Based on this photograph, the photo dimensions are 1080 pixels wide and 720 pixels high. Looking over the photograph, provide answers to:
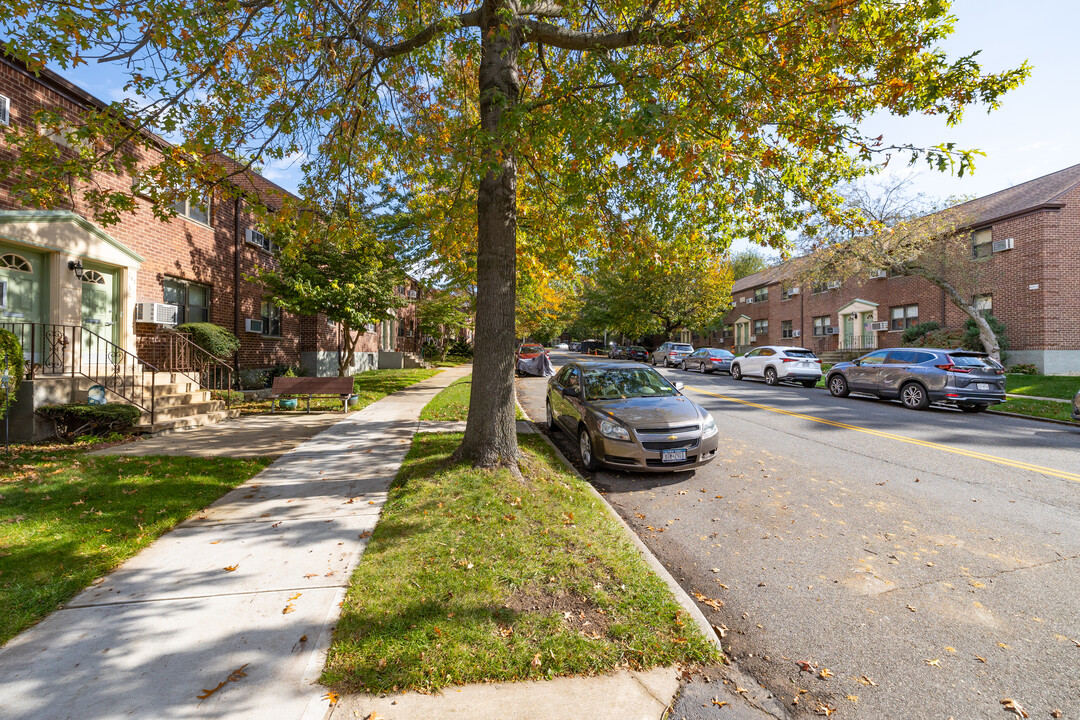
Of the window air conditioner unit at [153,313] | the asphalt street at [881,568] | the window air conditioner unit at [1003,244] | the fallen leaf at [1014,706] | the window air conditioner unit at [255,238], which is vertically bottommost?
the fallen leaf at [1014,706]

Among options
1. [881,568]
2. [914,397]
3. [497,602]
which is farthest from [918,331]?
[497,602]

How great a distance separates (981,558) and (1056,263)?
22488mm

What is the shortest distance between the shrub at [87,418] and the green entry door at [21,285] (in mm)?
1634

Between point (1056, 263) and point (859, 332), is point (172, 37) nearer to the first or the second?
point (1056, 263)

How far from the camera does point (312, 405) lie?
39.3 feet

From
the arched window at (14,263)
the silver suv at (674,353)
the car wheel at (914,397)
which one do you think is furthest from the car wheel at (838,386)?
the arched window at (14,263)

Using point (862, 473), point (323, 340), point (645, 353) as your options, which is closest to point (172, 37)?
point (862, 473)

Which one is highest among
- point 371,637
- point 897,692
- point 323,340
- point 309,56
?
point 309,56

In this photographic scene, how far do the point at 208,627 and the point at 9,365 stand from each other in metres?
6.26

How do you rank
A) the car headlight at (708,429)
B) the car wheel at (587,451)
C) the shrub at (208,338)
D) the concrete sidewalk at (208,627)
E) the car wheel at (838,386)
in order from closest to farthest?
the concrete sidewalk at (208,627)
the car headlight at (708,429)
the car wheel at (587,451)
the shrub at (208,338)
the car wheel at (838,386)

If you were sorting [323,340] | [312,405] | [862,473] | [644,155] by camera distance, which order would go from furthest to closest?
[323,340] < [312,405] < [862,473] < [644,155]

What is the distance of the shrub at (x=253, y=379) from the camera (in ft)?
45.5

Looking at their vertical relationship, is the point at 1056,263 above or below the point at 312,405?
above

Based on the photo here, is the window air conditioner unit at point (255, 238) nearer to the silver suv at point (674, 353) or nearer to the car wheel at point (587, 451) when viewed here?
the car wheel at point (587, 451)
